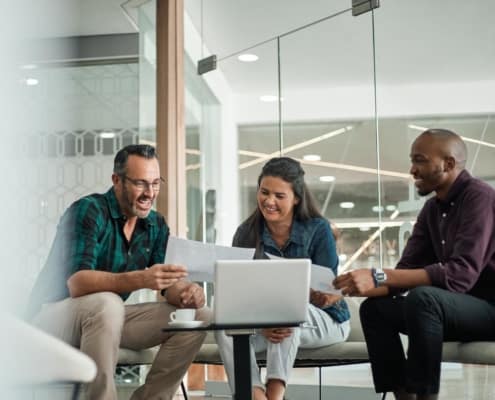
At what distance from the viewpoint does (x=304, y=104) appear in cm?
461

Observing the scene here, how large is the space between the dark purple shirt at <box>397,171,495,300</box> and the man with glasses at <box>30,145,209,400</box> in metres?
0.90

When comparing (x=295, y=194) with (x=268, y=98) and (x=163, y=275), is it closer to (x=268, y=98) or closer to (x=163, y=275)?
(x=163, y=275)

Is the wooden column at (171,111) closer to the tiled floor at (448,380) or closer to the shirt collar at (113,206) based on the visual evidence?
the tiled floor at (448,380)

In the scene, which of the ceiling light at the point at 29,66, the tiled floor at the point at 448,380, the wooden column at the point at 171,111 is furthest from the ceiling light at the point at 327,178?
the ceiling light at the point at 29,66

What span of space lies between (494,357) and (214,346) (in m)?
1.12

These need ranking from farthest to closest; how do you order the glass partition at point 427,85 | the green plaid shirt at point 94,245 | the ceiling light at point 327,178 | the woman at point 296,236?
1. the ceiling light at point 327,178
2. the glass partition at point 427,85
3. the woman at point 296,236
4. the green plaid shirt at point 94,245

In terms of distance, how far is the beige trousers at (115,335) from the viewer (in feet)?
8.00

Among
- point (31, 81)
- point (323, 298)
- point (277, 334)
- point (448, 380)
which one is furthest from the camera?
point (448, 380)

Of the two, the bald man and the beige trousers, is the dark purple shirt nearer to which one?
the bald man

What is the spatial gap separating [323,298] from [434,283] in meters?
0.48

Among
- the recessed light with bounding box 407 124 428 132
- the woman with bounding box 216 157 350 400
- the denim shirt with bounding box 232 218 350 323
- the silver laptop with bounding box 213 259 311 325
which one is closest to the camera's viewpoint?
the silver laptop with bounding box 213 259 311 325

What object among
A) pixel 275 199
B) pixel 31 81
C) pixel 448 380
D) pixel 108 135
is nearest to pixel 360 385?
pixel 448 380

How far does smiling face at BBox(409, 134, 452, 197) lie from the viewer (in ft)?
9.10

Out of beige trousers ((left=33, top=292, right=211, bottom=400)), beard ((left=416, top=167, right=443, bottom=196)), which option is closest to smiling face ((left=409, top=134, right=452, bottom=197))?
beard ((left=416, top=167, right=443, bottom=196))
